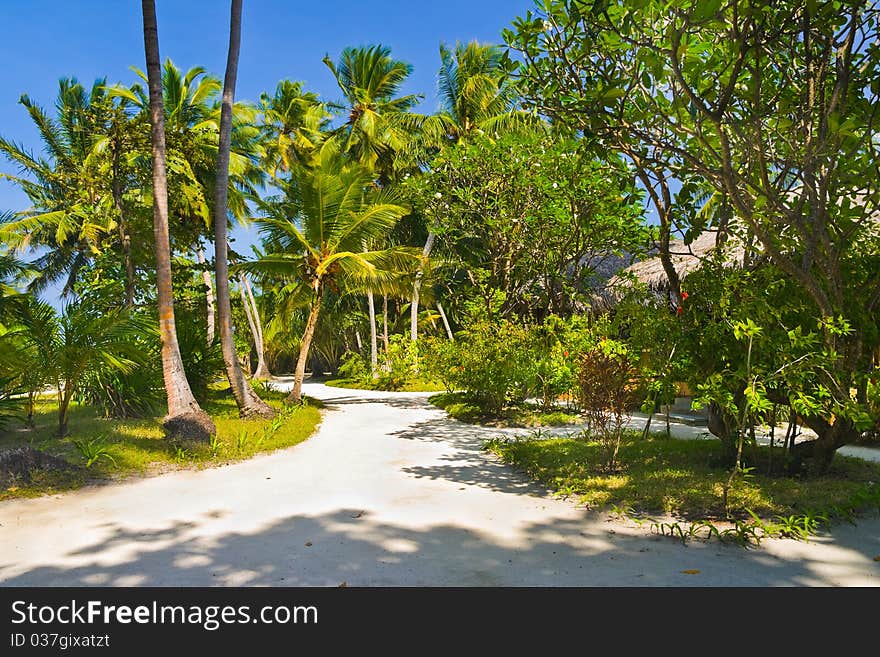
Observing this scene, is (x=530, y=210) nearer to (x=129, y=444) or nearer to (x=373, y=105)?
(x=129, y=444)

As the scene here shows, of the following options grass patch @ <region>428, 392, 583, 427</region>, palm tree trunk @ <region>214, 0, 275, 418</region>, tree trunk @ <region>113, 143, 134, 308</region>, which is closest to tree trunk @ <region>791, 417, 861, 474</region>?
grass patch @ <region>428, 392, 583, 427</region>

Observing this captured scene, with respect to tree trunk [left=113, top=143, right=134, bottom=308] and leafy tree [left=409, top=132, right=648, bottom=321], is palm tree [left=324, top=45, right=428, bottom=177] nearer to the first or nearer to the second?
leafy tree [left=409, top=132, right=648, bottom=321]

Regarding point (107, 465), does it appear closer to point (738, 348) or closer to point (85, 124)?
point (738, 348)

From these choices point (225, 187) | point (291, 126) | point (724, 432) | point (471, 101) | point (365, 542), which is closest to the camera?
point (365, 542)

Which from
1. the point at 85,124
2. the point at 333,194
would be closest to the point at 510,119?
the point at 333,194

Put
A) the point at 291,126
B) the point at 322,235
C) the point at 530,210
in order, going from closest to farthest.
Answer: the point at 530,210, the point at 322,235, the point at 291,126

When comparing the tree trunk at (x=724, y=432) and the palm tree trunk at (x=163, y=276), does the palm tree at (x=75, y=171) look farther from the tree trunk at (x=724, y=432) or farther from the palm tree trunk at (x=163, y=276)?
the tree trunk at (x=724, y=432)

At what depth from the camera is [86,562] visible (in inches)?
133

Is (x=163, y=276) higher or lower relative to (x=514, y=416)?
higher

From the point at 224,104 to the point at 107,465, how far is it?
6030mm

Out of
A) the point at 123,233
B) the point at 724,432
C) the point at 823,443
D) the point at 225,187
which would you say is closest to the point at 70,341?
the point at 225,187

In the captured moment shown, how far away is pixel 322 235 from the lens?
12961 mm

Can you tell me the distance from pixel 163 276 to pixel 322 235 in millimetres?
5680

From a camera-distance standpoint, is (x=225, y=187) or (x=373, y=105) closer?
(x=225, y=187)
